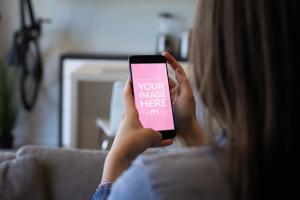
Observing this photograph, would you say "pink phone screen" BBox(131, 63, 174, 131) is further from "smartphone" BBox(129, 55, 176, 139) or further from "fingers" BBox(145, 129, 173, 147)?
"fingers" BBox(145, 129, 173, 147)

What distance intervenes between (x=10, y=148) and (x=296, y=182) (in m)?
3.42

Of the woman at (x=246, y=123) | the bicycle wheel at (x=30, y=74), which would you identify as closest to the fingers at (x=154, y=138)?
the woman at (x=246, y=123)

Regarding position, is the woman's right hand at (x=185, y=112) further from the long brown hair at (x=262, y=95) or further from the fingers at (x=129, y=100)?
the long brown hair at (x=262, y=95)

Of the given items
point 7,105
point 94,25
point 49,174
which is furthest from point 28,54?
point 49,174

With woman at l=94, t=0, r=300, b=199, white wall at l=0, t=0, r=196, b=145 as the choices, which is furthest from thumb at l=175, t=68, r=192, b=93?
white wall at l=0, t=0, r=196, b=145

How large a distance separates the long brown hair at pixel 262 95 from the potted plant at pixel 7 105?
3.21m

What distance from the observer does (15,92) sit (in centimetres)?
385

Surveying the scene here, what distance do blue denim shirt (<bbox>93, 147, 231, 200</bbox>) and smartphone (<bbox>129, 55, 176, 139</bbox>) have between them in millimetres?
377

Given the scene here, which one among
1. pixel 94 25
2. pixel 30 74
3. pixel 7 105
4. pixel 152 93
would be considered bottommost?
pixel 7 105

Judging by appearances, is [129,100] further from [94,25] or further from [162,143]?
[94,25]

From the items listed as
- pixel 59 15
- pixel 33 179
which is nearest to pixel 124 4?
pixel 59 15

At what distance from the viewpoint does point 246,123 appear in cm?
67

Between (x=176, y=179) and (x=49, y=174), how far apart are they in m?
0.96

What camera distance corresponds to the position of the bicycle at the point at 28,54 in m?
3.78
